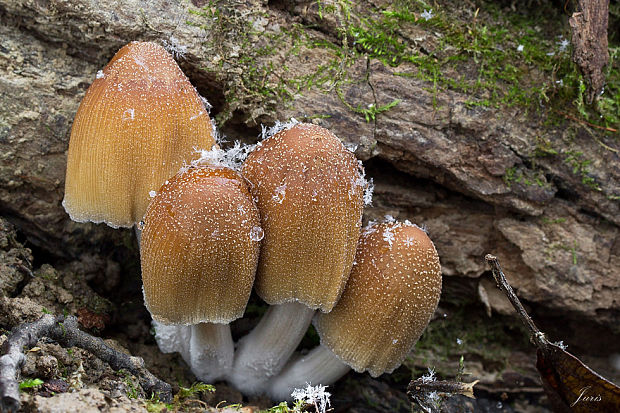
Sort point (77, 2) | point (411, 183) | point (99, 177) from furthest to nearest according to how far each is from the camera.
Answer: point (411, 183), point (77, 2), point (99, 177)

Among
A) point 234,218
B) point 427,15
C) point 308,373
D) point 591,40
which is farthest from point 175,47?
point 591,40

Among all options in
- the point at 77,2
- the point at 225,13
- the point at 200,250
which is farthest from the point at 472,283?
the point at 77,2

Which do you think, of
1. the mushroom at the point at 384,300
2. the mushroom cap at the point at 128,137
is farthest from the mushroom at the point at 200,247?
the mushroom at the point at 384,300

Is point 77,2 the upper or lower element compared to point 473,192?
upper

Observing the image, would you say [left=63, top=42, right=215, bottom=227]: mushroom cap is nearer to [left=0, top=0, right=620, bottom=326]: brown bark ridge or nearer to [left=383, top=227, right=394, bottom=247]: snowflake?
[left=0, top=0, right=620, bottom=326]: brown bark ridge

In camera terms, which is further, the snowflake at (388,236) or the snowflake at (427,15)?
the snowflake at (427,15)

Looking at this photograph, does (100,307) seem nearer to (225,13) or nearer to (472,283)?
(225,13)

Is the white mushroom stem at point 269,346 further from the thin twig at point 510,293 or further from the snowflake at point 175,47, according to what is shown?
the snowflake at point 175,47

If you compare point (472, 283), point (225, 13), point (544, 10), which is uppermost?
point (544, 10)
